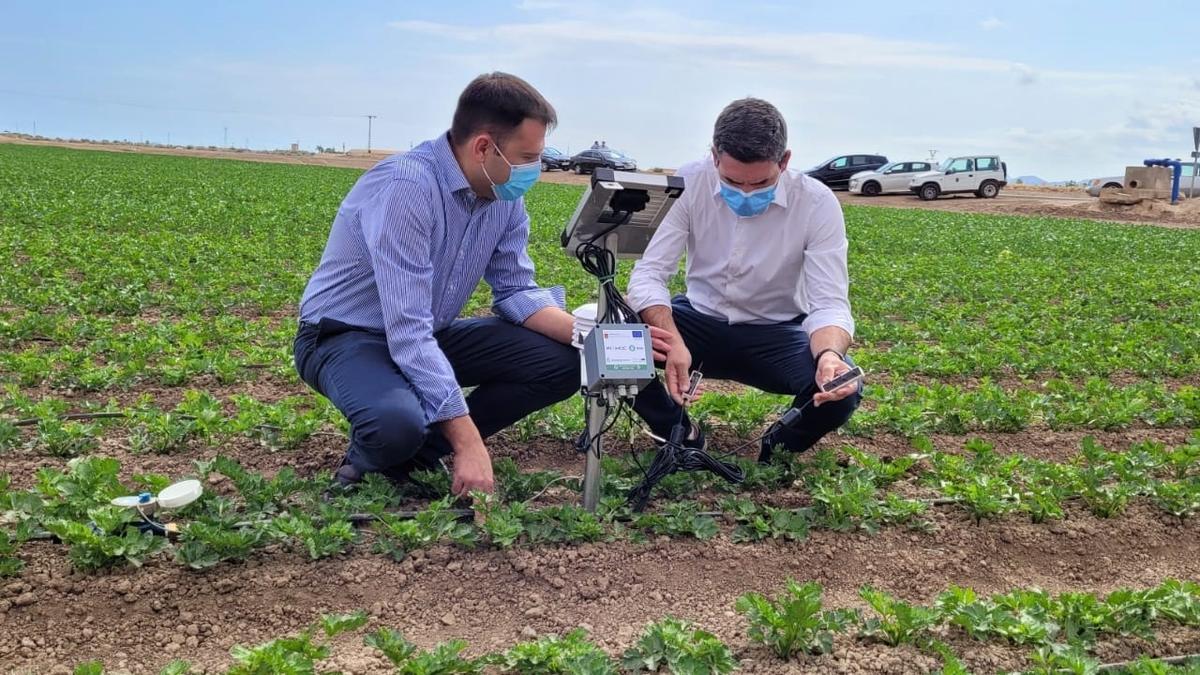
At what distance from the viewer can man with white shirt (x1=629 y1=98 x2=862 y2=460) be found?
14.1 feet

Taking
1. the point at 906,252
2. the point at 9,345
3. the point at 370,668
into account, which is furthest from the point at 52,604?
the point at 906,252

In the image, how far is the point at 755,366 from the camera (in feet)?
15.5

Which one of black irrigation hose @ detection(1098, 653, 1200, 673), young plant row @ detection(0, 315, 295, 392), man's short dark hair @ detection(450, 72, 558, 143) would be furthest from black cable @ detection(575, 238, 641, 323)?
young plant row @ detection(0, 315, 295, 392)

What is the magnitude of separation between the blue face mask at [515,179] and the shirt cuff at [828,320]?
137 centimetres

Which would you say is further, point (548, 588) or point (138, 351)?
point (138, 351)

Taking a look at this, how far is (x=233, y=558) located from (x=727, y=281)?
241 centimetres

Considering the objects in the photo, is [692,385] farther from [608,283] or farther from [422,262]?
[422,262]

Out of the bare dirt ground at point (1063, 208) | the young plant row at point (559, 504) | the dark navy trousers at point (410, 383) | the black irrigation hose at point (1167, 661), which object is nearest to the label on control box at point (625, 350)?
the young plant row at point (559, 504)

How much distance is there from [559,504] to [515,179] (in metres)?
1.28

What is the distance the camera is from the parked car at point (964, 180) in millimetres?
34969

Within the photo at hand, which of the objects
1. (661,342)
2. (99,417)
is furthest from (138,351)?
(661,342)

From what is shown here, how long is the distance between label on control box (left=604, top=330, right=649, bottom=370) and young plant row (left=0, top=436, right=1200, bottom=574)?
639mm

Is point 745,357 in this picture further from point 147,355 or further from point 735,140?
point 147,355

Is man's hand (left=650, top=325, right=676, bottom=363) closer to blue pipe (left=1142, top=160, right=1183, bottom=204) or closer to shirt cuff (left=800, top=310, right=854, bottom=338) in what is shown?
shirt cuff (left=800, top=310, right=854, bottom=338)
